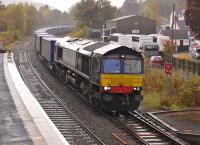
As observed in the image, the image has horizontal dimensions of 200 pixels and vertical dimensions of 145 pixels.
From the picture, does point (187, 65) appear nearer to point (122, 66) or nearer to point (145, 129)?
point (122, 66)

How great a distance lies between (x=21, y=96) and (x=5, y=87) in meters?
3.58

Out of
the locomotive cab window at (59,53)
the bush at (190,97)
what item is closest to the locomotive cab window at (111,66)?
the bush at (190,97)

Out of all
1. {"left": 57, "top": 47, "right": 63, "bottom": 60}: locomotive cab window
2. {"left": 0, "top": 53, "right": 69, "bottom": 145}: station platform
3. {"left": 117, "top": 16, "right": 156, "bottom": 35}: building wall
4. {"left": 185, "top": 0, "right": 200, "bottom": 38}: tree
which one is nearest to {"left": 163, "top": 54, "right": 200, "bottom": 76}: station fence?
{"left": 185, "top": 0, "right": 200, "bottom": 38}: tree

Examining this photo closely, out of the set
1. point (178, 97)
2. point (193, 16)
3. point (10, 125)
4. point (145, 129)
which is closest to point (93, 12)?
point (193, 16)

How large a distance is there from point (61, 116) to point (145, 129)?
13.9ft

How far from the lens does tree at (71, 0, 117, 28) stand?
91125 mm

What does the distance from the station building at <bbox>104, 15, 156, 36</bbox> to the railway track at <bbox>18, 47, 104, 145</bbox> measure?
45628 mm

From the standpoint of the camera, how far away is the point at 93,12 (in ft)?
304

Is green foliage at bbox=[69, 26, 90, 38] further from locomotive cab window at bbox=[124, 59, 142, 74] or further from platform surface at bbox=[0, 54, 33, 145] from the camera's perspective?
locomotive cab window at bbox=[124, 59, 142, 74]

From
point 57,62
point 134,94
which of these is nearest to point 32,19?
point 57,62

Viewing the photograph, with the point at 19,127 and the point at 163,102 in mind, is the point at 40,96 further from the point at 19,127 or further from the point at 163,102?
the point at 19,127

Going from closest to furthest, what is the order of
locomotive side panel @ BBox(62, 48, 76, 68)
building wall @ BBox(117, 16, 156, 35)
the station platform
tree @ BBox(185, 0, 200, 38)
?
the station platform < locomotive side panel @ BBox(62, 48, 76, 68) < tree @ BBox(185, 0, 200, 38) < building wall @ BBox(117, 16, 156, 35)

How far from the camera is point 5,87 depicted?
92.6 feet

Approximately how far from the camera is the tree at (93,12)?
9112 cm
